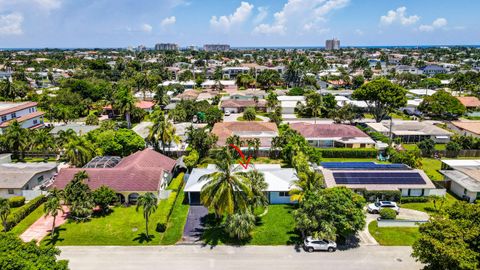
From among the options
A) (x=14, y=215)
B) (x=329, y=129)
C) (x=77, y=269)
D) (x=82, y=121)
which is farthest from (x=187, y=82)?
(x=77, y=269)

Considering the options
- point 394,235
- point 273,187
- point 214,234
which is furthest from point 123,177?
point 394,235

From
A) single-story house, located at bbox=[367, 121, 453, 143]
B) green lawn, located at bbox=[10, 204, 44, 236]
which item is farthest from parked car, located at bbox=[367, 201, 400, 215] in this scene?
green lawn, located at bbox=[10, 204, 44, 236]

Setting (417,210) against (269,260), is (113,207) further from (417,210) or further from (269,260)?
(417,210)

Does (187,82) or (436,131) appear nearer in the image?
(436,131)

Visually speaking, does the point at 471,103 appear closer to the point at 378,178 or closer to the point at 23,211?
the point at 378,178

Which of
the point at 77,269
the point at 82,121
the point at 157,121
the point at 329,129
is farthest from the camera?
the point at 82,121
